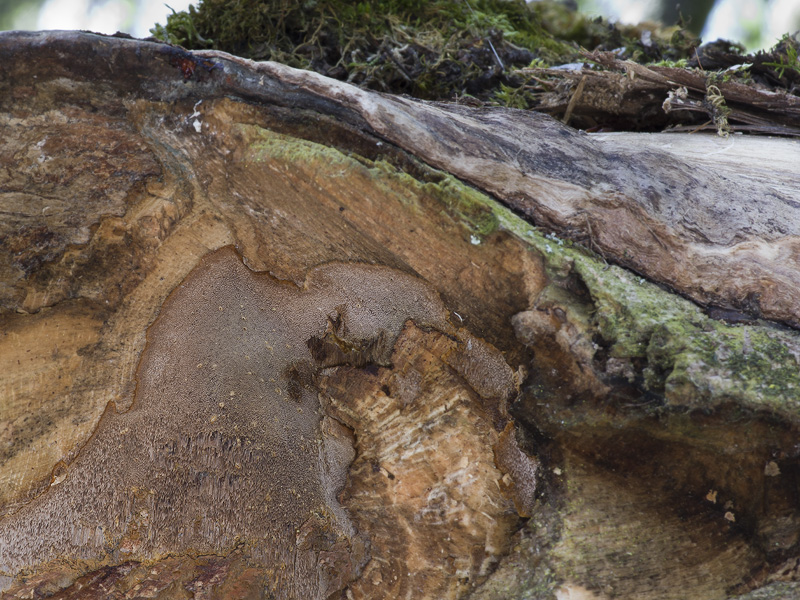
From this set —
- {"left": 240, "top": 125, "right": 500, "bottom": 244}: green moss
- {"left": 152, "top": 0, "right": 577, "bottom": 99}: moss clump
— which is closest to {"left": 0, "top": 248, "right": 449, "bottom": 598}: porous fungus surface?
{"left": 240, "top": 125, "right": 500, "bottom": 244}: green moss

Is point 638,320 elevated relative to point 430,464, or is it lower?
elevated

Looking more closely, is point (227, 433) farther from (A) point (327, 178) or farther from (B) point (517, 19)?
(B) point (517, 19)

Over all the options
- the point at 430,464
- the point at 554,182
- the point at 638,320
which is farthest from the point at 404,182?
the point at 430,464

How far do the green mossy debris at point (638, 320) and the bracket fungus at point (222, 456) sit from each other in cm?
39

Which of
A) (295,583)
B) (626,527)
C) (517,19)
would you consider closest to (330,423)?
(295,583)

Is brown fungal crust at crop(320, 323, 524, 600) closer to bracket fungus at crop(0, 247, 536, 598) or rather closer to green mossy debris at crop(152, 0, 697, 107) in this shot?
bracket fungus at crop(0, 247, 536, 598)

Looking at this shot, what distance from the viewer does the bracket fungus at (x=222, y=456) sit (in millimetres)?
1696

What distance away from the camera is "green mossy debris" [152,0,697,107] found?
2461 millimetres

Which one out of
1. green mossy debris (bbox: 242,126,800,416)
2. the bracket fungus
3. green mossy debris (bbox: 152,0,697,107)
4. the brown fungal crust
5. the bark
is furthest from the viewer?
green mossy debris (bbox: 152,0,697,107)

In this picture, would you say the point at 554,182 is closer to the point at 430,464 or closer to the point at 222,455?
the point at 430,464

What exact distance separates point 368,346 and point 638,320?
0.74m

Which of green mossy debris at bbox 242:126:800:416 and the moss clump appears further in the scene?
the moss clump

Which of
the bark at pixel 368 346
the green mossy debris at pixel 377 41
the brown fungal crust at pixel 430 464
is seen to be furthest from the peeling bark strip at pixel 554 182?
the green mossy debris at pixel 377 41

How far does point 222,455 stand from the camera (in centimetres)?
174
